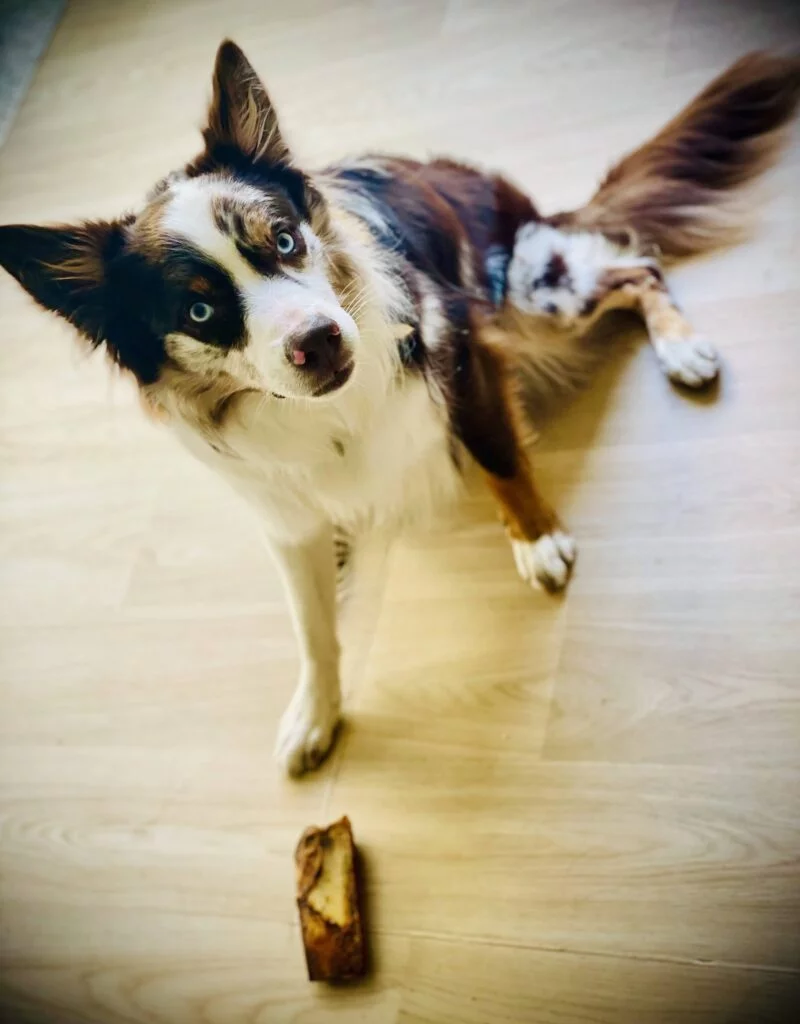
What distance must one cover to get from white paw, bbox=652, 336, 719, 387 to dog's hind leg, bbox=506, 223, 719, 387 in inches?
1.3

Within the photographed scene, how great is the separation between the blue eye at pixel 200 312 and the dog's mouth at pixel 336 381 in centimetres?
15

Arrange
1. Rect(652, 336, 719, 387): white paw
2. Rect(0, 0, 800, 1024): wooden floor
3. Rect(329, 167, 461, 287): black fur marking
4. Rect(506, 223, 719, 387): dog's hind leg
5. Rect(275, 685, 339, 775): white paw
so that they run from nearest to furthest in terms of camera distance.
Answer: Rect(0, 0, 800, 1024): wooden floor → Rect(329, 167, 461, 287): black fur marking → Rect(275, 685, 339, 775): white paw → Rect(652, 336, 719, 387): white paw → Rect(506, 223, 719, 387): dog's hind leg

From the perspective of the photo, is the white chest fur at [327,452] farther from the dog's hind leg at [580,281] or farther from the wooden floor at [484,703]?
the dog's hind leg at [580,281]

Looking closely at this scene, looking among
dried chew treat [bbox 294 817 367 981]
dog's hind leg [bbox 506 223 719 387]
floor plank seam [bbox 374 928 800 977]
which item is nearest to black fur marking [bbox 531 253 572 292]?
dog's hind leg [bbox 506 223 719 387]

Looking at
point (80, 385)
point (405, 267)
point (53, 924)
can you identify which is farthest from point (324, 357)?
point (80, 385)

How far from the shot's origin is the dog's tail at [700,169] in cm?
176

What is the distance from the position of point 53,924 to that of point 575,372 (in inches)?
48.7

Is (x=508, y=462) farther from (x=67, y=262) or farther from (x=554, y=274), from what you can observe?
(x=67, y=262)

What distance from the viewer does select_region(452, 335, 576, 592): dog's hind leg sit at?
151 centimetres

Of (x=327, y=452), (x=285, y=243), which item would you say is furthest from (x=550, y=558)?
(x=285, y=243)

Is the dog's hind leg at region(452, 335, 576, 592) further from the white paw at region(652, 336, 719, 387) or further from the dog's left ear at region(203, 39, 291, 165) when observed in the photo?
the dog's left ear at region(203, 39, 291, 165)

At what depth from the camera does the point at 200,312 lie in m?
1.14

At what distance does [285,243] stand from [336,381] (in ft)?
0.56

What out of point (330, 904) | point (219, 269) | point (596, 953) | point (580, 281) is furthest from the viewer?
point (580, 281)
